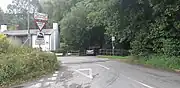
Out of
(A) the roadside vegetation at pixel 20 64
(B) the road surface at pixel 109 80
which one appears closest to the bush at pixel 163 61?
(B) the road surface at pixel 109 80

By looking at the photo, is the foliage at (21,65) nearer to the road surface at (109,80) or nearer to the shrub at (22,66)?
the shrub at (22,66)

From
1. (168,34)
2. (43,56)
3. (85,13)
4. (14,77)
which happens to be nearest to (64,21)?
(85,13)

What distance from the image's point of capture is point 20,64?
14055 mm

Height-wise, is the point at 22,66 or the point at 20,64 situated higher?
the point at 20,64

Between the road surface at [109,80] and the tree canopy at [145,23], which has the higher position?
the tree canopy at [145,23]

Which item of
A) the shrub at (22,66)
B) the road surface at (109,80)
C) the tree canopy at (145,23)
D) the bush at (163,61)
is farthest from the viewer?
the tree canopy at (145,23)

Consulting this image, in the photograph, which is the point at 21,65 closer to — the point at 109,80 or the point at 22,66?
the point at 22,66

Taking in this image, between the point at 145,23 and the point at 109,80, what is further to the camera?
the point at 145,23

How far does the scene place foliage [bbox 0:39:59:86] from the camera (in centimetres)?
1282


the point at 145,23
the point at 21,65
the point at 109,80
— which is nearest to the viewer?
the point at 109,80

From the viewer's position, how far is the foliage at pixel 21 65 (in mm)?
12820

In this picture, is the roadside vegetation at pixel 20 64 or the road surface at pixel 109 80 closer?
the road surface at pixel 109 80

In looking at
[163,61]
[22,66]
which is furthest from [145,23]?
[22,66]

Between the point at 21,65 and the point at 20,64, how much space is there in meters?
0.08
